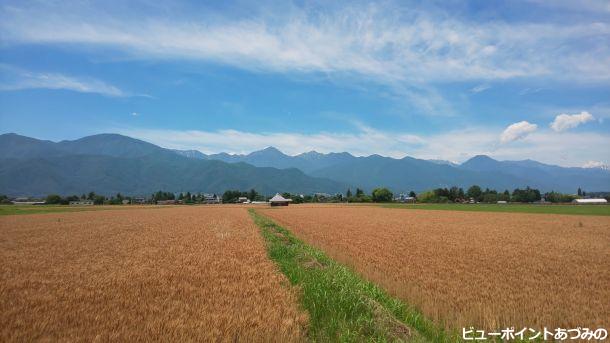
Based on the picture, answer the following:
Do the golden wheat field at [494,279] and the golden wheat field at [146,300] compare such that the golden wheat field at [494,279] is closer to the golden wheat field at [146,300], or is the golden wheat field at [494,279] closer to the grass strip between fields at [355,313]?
the grass strip between fields at [355,313]

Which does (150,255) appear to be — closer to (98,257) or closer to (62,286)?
(98,257)

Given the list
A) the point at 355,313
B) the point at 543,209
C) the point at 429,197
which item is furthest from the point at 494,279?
the point at 429,197

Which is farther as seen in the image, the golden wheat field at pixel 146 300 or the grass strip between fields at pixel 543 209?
the grass strip between fields at pixel 543 209

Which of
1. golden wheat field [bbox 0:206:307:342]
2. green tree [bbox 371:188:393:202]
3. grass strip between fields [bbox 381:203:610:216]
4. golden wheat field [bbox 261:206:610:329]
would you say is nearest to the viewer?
golden wheat field [bbox 0:206:307:342]

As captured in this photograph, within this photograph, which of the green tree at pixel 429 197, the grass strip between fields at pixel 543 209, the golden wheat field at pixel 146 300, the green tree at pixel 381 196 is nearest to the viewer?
the golden wheat field at pixel 146 300

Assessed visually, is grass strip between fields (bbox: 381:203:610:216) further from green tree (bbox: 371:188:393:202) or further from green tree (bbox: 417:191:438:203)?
green tree (bbox: 371:188:393:202)

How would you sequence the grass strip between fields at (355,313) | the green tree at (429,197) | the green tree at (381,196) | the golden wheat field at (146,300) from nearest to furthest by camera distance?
the golden wheat field at (146,300) → the grass strip between fields at (355,313) → the green tree at (429,197) → the green tree at (381,196)

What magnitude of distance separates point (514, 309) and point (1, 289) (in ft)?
38.7

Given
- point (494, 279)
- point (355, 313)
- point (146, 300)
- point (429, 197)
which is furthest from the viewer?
point (429, 197)

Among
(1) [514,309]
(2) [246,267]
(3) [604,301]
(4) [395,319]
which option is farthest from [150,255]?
(3) [604,301]

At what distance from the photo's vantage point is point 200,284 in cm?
966

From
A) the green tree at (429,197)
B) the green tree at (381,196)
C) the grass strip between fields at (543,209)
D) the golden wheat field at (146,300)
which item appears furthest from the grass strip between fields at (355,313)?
the green tree at (429,197)

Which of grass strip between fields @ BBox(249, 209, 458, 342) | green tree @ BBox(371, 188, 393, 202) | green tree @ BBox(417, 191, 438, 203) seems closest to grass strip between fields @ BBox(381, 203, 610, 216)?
green tree @ BBox(417, 191, 438, 203)

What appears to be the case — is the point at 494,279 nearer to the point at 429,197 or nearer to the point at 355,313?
the point at 355,313
